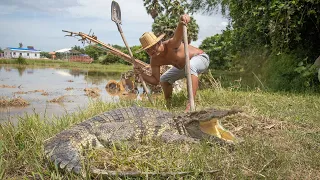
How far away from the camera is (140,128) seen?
10.2 ft

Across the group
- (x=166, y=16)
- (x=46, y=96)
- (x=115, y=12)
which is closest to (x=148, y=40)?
(x=115, y=12)

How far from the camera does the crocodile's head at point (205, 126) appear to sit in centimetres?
295

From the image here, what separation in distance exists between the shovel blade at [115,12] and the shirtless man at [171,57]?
1042 millimetres

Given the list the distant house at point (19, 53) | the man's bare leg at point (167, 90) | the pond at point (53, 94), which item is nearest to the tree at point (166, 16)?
the pond at point (53, 94)

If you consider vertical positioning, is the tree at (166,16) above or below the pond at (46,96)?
above

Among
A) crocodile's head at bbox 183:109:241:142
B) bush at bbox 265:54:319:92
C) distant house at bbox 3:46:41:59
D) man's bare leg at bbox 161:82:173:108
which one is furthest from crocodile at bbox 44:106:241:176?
distant house at bbox 3:46:41:59

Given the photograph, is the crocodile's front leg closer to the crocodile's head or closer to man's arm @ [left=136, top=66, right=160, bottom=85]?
the crocodile's head

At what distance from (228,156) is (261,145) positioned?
33 cm

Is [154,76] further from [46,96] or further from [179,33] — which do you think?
[46,96]

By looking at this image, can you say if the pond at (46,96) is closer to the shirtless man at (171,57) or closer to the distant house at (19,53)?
the shirtless man at (171,57)

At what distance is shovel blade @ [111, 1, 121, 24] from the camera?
5262 mm

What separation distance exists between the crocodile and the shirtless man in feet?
3.02

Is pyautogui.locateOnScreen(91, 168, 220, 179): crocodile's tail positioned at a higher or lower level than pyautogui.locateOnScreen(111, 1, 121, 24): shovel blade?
lower

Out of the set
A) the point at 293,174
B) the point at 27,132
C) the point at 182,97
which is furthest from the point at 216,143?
the point at 182,97
